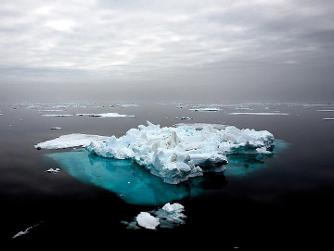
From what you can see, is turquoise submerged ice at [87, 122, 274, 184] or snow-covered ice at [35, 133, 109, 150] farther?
snow-covered ice at [35, 133, 109, 150]

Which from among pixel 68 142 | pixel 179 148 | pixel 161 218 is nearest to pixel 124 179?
pixel 179 148

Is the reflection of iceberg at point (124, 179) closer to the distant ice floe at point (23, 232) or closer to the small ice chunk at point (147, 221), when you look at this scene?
the small ice chunk at point (147, 221)

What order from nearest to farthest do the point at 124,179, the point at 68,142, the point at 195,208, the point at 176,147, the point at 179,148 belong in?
the point at 195,208 → the point at 124,179 → the point at 179,148 → the point at 176,147 → the point at 68,142

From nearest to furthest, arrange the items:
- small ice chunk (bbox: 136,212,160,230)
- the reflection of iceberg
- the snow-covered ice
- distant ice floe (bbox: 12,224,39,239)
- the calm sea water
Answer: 1. distant ice floe (bbox: 12,224,39,239)
2. the calm sea water
3. small ice chunk (bbox: 136,212,160,230)
4. the reflection of iceberg
5. the snow-covered ice

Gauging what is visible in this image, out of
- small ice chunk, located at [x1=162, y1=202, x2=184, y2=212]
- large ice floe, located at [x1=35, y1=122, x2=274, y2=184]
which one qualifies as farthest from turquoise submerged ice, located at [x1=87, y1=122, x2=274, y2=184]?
small ice chunk, located at [x1=162, y1=202, x2=184, y2=212]

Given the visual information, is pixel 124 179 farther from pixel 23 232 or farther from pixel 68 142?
pixel 68 142

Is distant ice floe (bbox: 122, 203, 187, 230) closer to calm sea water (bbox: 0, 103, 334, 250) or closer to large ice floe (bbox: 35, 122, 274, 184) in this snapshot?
calm sea water (bbox: 0, 103, 334, 250)

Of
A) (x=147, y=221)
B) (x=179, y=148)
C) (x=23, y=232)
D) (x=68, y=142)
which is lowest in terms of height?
(x=23, y=232)
